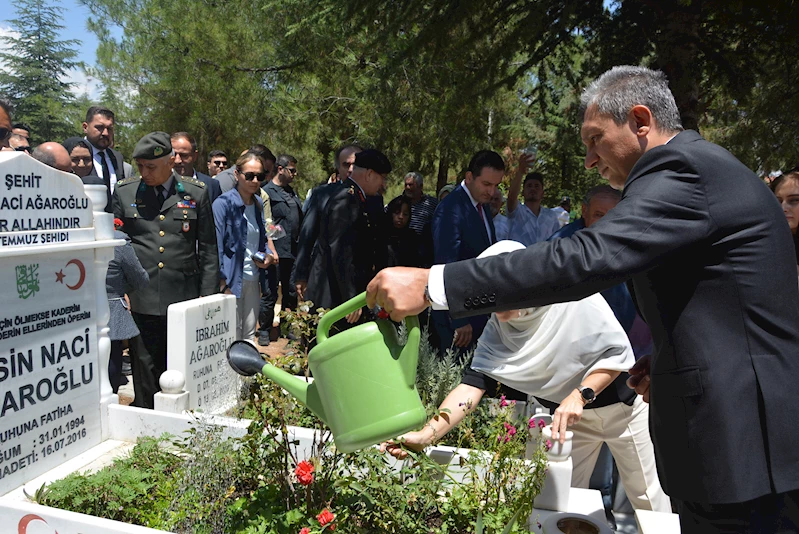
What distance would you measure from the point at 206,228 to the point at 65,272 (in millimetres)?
1440

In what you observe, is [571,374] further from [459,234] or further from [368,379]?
[459,234]

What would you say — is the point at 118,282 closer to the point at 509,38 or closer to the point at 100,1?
the point at 509,38

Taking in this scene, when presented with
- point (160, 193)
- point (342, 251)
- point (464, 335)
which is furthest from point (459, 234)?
point (160, 193)

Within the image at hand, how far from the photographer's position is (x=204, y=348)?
3.61m

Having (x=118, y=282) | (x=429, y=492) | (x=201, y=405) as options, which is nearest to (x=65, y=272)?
(x=118, y=282)

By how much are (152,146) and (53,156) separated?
0.58 meters

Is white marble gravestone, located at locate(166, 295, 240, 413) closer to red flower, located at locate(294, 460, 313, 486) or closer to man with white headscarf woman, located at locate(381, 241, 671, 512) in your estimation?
man with white headscarf woman, located at locate(381, 241, 671, 512)

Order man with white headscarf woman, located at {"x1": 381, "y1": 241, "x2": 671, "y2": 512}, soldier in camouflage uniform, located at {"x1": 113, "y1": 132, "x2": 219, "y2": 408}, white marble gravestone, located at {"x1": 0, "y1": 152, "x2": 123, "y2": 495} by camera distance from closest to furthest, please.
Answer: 1. man with white headscarf woman, located at {"x1": 381, "y1": 241, "x2": 671, "y2": 512}
2. white marble gravestone, located at {"x1": 0, "y1": 152, "x2": 123, "y2": 495}
3. soldier in camouflage uniform, located at {"x1": 113, "y1": 132, "x2": 219, "y2": 408}

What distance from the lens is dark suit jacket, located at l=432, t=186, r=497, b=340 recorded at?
4.24 meters

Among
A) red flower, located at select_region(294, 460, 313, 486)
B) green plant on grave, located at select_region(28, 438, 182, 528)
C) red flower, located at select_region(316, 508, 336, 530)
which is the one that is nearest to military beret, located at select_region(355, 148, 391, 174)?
green plant on grave, located at select_region(28, 438, 182, 528)

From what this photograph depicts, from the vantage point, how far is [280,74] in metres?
9.24

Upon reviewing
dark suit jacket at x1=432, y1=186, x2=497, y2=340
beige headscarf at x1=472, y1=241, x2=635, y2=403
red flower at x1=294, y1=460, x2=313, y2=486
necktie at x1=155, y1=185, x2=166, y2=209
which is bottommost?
red flower at x1=294, y1=460, x2=313, y2=486

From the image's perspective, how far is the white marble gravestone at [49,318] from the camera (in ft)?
8.18

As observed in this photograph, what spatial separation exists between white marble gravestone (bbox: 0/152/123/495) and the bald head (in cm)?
104
